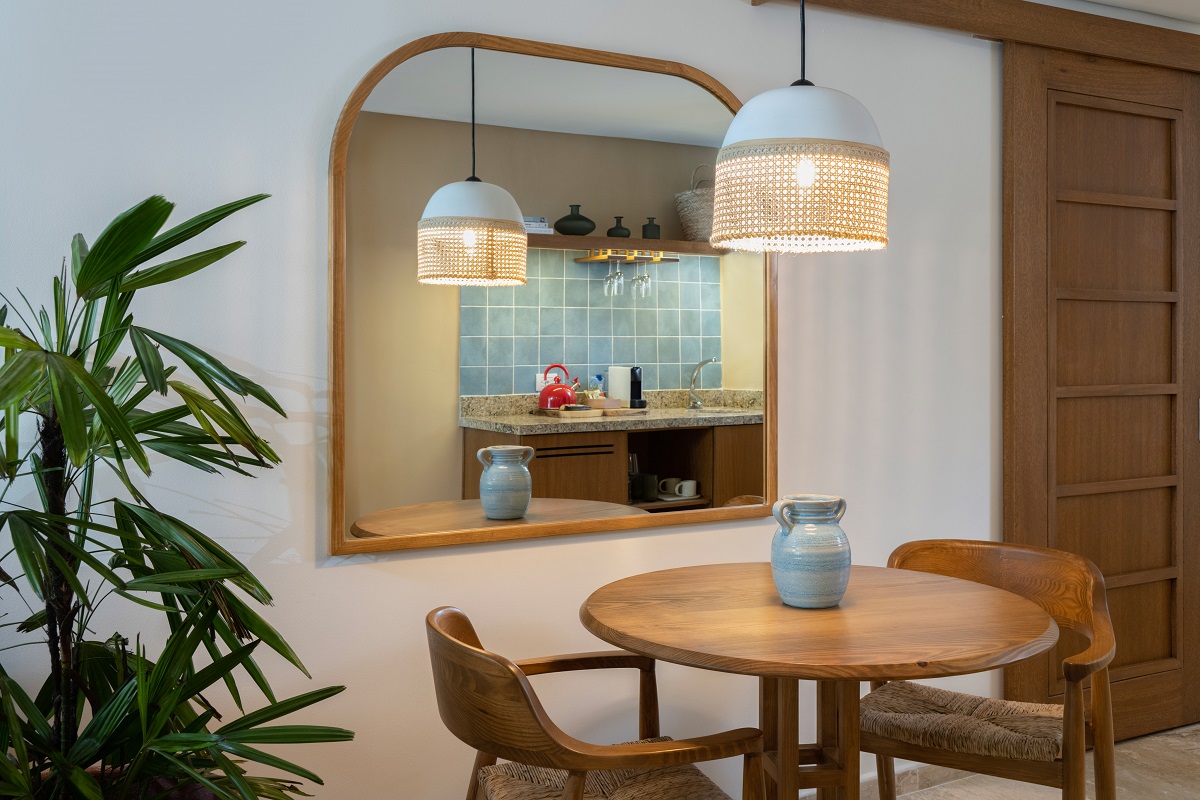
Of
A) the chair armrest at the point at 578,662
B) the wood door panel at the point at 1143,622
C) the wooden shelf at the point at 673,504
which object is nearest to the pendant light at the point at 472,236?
the wooden shelf at the point at 673,504

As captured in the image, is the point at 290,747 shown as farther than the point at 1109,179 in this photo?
No

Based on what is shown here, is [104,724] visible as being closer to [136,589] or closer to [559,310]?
[136,589]

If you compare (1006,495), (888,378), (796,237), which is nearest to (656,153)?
(796,237)

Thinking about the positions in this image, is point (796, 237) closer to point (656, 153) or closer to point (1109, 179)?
point (656, 153)

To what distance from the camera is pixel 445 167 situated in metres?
2.42

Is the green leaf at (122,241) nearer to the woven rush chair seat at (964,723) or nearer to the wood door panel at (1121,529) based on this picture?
the woven rush chair seat at (964,723)

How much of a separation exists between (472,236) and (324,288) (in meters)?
0.38

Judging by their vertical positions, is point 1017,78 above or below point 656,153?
above

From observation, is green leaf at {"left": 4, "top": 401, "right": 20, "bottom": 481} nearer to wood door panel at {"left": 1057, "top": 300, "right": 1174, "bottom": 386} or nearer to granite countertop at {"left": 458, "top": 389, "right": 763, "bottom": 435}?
granite countertop at {"left": 458, "top": 389, "right": 763, "bottom": 435}

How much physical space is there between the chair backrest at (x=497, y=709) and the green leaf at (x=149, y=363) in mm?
636

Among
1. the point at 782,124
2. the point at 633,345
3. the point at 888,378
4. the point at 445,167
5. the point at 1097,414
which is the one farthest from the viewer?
the point at 1097,414

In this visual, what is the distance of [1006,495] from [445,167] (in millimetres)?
2089

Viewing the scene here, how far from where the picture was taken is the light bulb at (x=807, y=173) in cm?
178

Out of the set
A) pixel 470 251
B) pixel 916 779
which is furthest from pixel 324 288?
pixel 916 779
